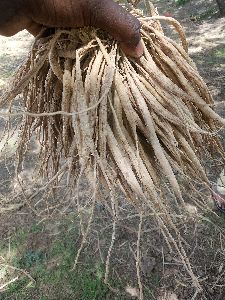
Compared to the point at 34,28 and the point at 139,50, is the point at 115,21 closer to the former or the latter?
the point at 139,50

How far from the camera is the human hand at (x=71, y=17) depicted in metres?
1.08

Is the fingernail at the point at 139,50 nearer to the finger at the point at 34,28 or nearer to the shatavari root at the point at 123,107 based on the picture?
the shatavari root at the point at 123,107

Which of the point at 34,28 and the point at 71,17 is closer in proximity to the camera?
the point at 71,17

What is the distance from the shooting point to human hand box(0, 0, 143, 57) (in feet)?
3.56

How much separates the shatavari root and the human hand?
69mm

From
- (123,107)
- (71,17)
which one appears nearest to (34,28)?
(71,17)

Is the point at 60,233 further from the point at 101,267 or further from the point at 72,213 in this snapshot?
the point at 101,267

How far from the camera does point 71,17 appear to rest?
1151 millimetres

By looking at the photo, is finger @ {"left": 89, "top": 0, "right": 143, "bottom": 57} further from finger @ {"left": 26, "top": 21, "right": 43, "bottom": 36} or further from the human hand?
finger @ {"left": 26, "top": 21, "right": 43, "bottom": 36}

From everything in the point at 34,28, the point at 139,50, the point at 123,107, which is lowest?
the point at 123,107

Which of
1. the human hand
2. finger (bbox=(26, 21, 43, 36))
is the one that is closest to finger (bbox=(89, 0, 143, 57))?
the human hand

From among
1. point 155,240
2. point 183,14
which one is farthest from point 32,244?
point 183,14

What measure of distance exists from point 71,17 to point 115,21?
0.44 feet

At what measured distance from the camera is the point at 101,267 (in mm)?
2215
